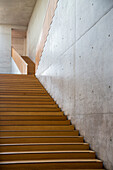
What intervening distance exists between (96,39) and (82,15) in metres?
0.86

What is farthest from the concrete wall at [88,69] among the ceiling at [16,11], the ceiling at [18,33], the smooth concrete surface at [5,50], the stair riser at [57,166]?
the ceiling at [18,33]

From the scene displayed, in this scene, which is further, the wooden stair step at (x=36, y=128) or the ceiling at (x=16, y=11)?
the ceiling at (x=16, y=11)

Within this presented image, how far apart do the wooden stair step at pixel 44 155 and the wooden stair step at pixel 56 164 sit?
0.18 m

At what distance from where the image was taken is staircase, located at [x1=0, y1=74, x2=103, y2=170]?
10.2 ft

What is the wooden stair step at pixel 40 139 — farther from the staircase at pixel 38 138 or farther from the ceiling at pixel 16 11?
the ceiling at pixel 16 11

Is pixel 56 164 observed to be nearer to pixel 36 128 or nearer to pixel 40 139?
pixel 40 139

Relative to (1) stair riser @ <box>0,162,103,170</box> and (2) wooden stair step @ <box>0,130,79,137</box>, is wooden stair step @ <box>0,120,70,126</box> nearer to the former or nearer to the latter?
(2) wooden stair step @ <box>0,130,79,137</box>

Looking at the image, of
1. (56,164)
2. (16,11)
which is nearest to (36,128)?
(56,164)

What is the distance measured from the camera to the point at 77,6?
455cm

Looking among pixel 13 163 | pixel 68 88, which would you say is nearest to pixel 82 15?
pixel 68 88

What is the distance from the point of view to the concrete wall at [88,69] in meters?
3.12

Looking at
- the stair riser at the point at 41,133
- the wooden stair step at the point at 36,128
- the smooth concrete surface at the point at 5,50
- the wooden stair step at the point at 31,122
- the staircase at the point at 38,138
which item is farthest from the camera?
the smooth concrete surface at the point at 5,50

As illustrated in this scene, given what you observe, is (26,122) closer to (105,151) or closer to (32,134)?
(32,134)

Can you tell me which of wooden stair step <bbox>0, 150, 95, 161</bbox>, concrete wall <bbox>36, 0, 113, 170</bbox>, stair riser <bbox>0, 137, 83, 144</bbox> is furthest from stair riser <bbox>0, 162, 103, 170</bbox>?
stair riser <bbox>0, 137, 83, 144</bbox>
